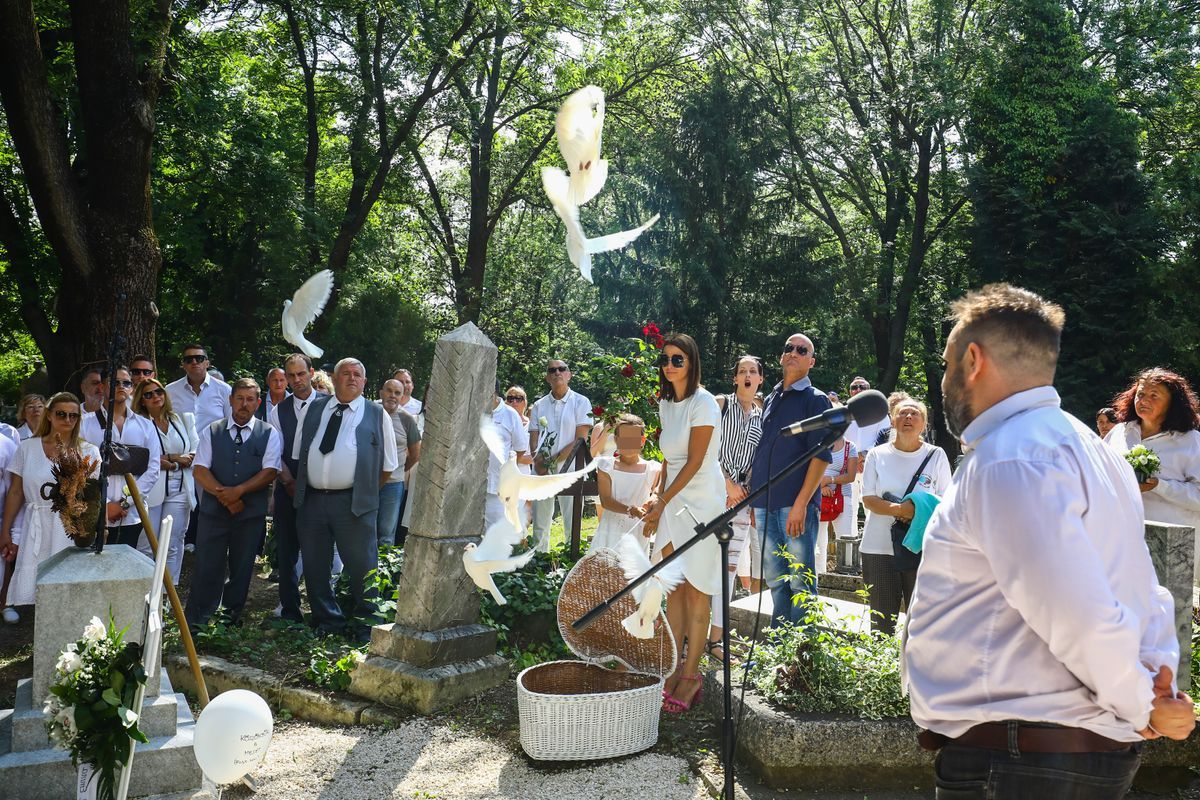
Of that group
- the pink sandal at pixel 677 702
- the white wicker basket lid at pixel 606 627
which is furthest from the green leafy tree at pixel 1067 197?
the white wicker basket lid at pixel 606 627

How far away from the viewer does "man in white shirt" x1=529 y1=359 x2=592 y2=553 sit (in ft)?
31.1

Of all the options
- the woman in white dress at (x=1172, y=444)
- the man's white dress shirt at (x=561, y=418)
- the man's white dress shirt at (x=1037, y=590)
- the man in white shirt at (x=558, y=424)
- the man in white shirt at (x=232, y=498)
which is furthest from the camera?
the man's white dress shirt at (x=561, y=418)

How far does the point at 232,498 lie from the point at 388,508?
2.07 metres

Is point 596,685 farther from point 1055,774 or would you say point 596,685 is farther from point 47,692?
point 1055,774

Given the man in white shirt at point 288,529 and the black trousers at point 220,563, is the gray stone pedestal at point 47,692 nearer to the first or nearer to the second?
the black trousers at point 220,563

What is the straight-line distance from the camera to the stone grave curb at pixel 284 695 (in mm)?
5336

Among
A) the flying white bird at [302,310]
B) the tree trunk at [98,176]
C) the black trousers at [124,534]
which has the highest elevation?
the tree trunk at [98,176]

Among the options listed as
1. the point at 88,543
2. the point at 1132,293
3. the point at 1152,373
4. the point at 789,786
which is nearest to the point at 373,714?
the point at 88,543

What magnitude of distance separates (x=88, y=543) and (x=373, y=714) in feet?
6.19

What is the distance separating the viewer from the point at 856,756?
4.26 m

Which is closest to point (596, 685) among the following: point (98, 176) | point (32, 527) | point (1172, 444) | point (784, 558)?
point (784, 558)

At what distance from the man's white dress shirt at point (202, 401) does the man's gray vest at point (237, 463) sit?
1919 mm

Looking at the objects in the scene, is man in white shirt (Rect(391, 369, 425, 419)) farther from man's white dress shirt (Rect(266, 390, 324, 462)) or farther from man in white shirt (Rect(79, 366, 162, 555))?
man in white shirt (Rect(79, 366, 162, 555))

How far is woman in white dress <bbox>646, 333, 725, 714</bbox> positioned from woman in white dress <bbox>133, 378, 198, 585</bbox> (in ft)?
12.9
